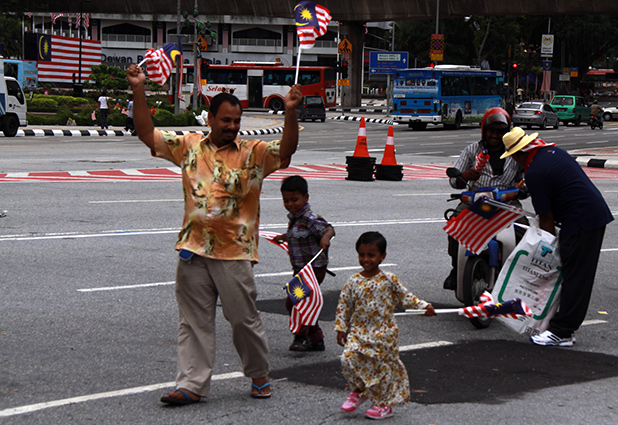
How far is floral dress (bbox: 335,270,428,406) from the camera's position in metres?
4.68

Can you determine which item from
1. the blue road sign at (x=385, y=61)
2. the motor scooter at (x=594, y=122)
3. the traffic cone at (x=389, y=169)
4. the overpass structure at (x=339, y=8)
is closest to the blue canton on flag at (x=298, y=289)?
the traffic cone at (x=389, y=169)

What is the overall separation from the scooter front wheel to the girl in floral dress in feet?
7.36

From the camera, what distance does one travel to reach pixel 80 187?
15.6 metres

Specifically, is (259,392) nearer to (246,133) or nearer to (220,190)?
(220,190)

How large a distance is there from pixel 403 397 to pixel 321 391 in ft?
2.21

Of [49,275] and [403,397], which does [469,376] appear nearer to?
[403,397]

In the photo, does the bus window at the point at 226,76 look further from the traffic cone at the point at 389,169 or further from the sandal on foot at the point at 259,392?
the sandal on foot at the point at 259,392

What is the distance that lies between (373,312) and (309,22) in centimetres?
278

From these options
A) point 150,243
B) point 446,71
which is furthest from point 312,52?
point 150,243

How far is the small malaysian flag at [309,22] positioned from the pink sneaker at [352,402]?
2.76 meters

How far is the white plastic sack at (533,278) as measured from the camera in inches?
248

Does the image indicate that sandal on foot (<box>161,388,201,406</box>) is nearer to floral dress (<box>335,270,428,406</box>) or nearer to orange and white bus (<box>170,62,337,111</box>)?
floral dress (<box>335,270,428,406</box>)

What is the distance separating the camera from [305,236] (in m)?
6.00

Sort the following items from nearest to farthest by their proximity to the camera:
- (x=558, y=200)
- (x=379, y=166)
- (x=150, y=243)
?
(x=558, y=200) < (x=150, y=243) < (x=379, y=166)
